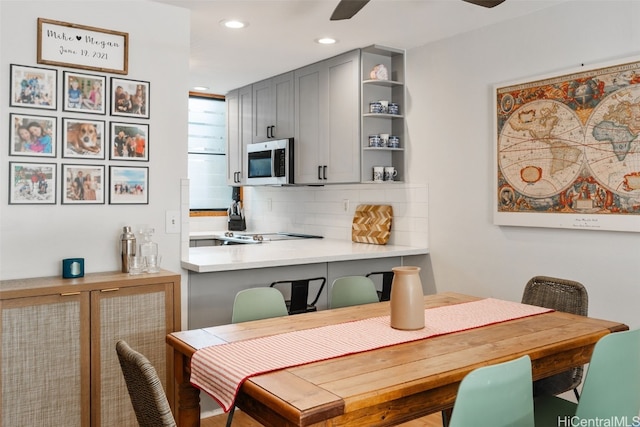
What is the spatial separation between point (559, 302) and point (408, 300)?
1032 mm

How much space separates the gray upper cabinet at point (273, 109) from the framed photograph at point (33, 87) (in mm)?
2240

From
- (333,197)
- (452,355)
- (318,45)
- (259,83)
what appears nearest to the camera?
(452,355)

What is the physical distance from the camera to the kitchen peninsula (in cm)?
306

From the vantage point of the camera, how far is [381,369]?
157 centimetres

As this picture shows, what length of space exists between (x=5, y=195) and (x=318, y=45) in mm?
2296

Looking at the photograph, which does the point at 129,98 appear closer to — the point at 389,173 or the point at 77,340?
the point at 77,340

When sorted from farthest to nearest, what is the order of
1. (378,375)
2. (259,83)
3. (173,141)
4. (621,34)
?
(259,83), (173,141), (621,34), (378,375)

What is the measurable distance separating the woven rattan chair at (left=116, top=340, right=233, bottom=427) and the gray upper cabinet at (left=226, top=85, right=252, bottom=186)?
12.7 ft

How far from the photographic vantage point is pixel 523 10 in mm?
3135

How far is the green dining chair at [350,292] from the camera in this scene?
2756 mm

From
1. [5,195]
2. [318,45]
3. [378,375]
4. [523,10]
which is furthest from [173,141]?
[523,10]

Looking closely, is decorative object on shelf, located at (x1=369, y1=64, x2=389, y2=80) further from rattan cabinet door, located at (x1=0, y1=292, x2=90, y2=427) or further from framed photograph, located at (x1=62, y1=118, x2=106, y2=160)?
rattan cabinet door, located at (x1=0, y1=292, x2=90, y2=427)

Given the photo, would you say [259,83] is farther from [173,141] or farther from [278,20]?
[173,141]

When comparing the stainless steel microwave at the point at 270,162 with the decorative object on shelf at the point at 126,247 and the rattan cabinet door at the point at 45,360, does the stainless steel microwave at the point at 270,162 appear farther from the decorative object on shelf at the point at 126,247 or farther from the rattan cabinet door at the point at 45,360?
the rattan cabinet door at the point at 45,360
